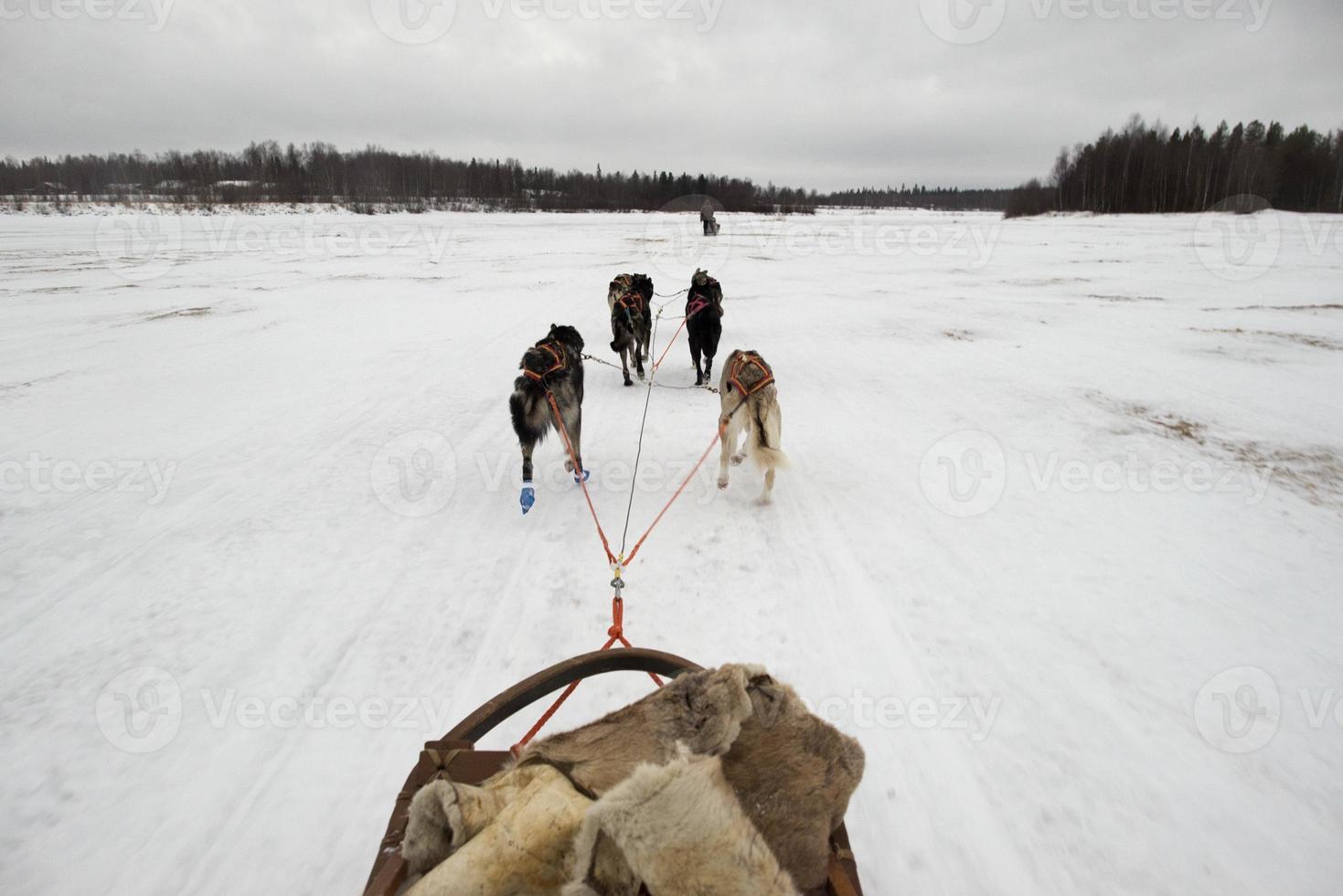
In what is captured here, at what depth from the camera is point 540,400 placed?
4.33 m

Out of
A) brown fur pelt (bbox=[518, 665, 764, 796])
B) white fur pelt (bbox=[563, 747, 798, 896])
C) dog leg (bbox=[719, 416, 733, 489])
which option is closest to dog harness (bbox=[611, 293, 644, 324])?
dog leg (bbox=[719, 416, 733, 489])

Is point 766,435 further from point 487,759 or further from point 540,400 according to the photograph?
point 487,759

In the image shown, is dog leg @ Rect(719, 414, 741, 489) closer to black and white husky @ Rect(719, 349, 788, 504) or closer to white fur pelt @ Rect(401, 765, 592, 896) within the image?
black and white husky @ Rect(719, 349, 788, 504)

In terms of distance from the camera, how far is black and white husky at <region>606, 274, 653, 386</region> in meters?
7.16

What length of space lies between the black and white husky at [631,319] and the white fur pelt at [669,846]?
6145 millimetres

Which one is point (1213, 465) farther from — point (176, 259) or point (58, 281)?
→ point (176, 259)

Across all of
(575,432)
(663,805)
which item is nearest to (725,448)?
(575,432)

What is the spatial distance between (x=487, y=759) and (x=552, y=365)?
10.5ft

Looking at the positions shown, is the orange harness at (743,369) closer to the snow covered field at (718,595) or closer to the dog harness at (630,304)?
the snow covered field at (718,595)

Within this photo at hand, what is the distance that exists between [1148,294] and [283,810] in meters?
17.0

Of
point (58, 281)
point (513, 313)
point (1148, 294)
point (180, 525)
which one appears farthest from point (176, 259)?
point (1148, 294)

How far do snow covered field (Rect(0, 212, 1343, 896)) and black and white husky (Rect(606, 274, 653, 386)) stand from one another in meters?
0.52

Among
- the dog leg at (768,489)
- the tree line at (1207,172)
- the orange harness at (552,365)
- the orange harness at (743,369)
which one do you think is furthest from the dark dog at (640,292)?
the tree line at (1207,172)

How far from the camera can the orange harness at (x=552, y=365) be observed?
423 centimetres
